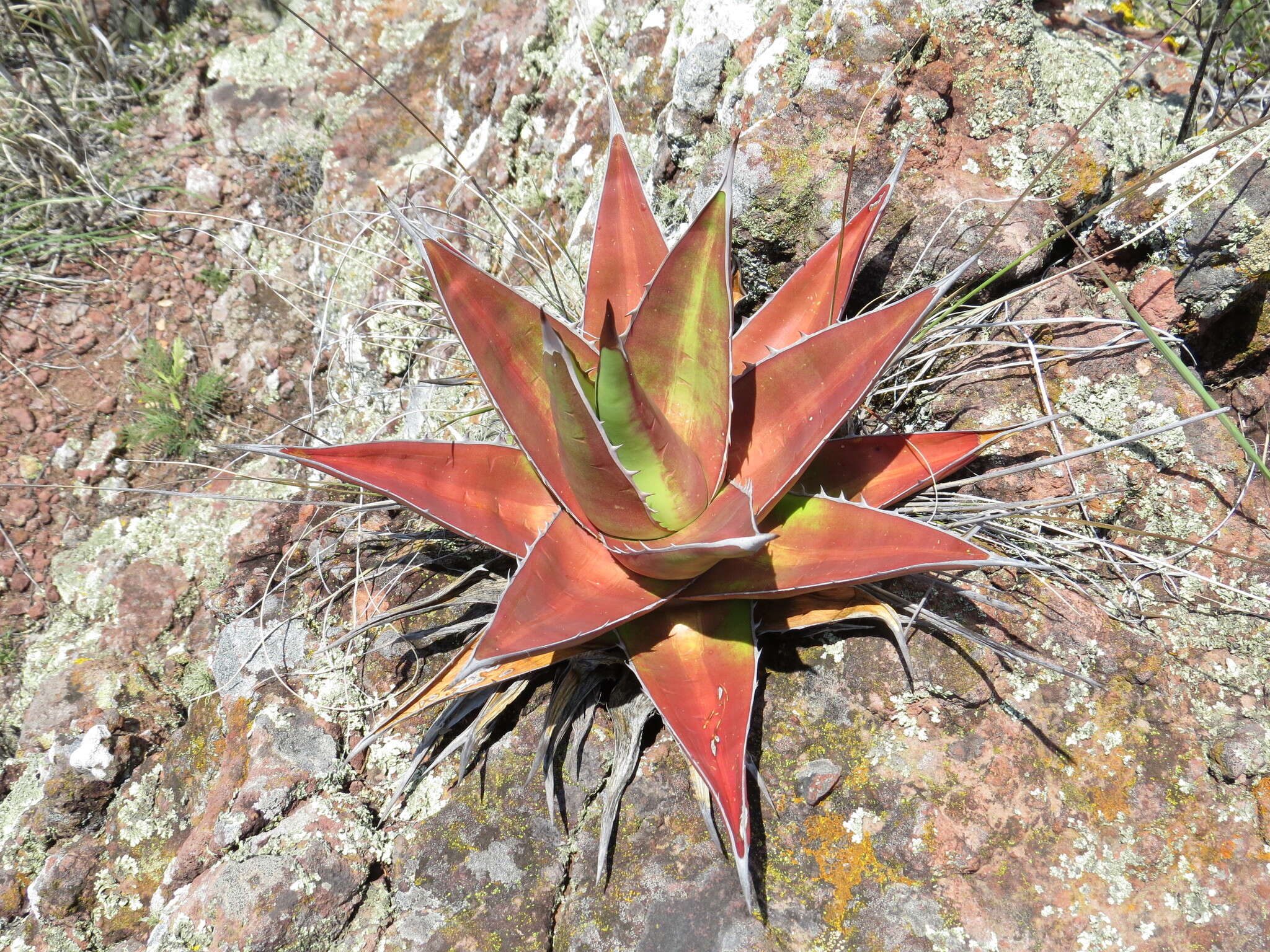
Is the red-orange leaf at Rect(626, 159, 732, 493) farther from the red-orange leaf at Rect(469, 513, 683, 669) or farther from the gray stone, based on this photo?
the gray stone

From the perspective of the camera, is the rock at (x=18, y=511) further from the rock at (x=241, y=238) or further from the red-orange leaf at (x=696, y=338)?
the red-orange leaf at (x=696, y=338)

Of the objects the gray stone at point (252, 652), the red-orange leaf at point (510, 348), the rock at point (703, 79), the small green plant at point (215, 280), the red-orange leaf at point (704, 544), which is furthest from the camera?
the small green plant at point (215, 280)

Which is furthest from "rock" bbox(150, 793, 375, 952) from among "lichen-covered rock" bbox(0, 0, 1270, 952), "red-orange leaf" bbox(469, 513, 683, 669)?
"red-orange leaf" bbox(469, 513, 683, 669)

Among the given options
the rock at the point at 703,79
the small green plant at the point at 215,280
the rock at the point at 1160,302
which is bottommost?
the small green plant at the point at 215,280

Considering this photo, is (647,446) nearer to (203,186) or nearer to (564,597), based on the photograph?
(564,597)

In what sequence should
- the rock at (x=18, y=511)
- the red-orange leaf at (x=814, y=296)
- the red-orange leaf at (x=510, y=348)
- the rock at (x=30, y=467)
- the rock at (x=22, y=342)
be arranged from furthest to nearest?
the rock at (x=22, y=342), the rock at (x=30, y=467), the rock at (x=18, y=511), the red-orange leaf at (x=814, y=296), the red-orange leaf at (x=510, y=348)

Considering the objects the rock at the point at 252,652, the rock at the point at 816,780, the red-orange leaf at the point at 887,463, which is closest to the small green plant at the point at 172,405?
the rock at the point at 252,652

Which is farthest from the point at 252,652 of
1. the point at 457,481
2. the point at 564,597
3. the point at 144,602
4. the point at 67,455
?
the point at 67,455
